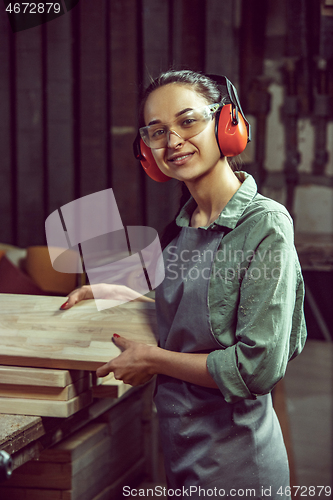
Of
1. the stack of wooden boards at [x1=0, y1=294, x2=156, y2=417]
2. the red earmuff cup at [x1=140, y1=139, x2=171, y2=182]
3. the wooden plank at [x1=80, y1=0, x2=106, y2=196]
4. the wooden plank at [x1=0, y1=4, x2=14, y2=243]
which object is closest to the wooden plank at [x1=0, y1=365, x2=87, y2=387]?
the stack of wooden boards at [x1=0, y1=294, x2=156, y2=417]

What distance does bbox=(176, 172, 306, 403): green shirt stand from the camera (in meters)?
0.93

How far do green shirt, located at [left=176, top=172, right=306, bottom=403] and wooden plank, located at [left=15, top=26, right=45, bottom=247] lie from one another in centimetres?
307

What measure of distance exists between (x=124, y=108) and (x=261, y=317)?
116 inches

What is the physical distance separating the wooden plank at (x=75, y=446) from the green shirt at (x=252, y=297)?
2.06 feet

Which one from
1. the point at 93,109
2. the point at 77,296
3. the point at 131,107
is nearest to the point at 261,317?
the point at 77,296

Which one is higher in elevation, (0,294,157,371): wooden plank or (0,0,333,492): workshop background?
(0,0,333,492): workshop background

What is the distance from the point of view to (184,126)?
104 cm

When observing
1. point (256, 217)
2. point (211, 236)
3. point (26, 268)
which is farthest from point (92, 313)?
point (26, 268)

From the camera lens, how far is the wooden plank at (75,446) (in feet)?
4.43

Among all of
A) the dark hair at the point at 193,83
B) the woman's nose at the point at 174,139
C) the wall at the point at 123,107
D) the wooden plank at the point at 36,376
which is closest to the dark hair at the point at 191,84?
the dark hair at the point at 193,83

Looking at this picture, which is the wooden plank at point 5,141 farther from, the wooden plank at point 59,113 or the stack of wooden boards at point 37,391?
the stack of wooden boards at point 37,391

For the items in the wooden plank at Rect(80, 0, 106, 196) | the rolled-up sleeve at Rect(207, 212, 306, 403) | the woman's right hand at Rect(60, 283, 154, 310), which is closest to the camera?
the rolled-up sleeve at Rect(207, 212, 306, 403)

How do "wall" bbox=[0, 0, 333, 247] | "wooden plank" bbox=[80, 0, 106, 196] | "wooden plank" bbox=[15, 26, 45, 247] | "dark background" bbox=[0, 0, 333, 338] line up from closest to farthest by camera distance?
1. "dark background" bbox=[0, 0, 333, 338]
2. "wall" bbox=[0, 0, 333, 247]
3. "wooden plank" bbox=[80, 0, 106, 196]
4. "wooden plank" bbox=[15, 26, 45, 247]

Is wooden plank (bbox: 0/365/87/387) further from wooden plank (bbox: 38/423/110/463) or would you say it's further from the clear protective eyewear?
the clear protective eyewear
